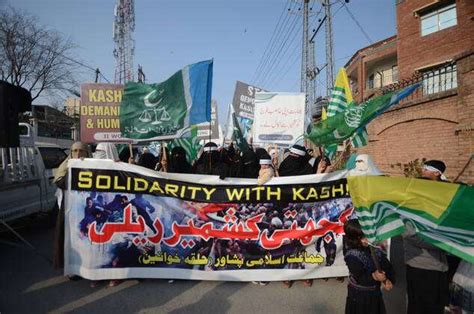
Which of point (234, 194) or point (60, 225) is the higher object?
point (234, 194)

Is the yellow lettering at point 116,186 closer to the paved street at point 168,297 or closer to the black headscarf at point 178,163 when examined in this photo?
the paved street at point 168,297

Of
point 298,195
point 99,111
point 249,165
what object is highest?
point 99,111

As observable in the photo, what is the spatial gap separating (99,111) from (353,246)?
509cm

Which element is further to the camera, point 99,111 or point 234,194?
point 99,111

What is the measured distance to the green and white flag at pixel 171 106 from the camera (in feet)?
16.4

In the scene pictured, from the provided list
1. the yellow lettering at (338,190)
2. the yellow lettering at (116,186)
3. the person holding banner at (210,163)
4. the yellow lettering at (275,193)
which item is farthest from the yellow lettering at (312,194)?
the yellow lettering at (116,186)

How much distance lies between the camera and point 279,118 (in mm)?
8852

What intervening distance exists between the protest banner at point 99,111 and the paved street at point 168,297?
2.48m

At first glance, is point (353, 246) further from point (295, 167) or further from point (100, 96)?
point (100, 96)

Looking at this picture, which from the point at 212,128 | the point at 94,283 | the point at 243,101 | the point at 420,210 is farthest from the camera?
the point at 212,128

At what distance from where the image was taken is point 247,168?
7543 millimetres

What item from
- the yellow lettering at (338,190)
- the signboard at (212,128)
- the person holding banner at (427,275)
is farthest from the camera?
the signboard at (212,128)

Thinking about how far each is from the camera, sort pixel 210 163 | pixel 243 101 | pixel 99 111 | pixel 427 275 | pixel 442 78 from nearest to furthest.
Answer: pixel 427 275, pixel 99 111, pixel 210 163, pixel 442 78, pixel 243 101

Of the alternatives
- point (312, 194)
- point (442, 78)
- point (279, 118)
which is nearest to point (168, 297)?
point (312, 194)
